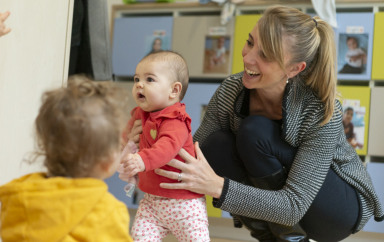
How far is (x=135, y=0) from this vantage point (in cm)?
294

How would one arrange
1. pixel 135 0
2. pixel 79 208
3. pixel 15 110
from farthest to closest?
pixel 135 0, pixel 15 110, pixel 79 208

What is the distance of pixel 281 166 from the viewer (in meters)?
1.44

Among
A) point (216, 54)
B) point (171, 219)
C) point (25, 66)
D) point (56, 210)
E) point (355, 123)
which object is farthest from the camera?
point (216, 54)

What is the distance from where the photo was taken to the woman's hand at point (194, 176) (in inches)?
49.7

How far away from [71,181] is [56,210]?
0.05 meters

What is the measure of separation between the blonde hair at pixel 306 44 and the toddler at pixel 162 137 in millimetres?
265

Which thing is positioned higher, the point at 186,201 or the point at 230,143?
the point at 230,143

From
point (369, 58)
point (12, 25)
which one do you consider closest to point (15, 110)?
point (12, 25)

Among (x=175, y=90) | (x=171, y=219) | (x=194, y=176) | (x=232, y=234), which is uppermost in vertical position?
(x=175, y=90)

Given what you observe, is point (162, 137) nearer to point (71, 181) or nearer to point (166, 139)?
point (166, 139)

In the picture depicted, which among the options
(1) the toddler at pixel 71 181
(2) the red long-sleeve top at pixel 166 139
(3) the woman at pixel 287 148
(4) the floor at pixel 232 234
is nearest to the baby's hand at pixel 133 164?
(2) the red long-sleeve top at pixel 166 139

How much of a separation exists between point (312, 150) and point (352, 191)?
0.22 meters

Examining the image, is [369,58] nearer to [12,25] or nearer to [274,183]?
[274,183]

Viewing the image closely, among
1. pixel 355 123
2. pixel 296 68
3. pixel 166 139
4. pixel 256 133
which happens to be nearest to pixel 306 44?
pixel 296 68
